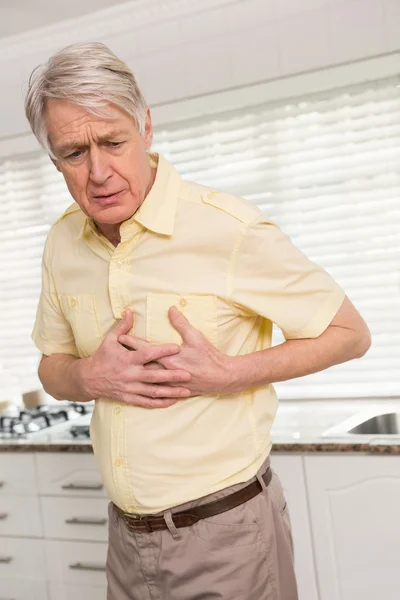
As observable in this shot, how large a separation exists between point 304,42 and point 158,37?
62 centimetres

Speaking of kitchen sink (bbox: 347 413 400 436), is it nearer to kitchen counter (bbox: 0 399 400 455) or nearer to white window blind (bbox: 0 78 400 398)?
kitchen counter (bbox: 0 399 400 455)

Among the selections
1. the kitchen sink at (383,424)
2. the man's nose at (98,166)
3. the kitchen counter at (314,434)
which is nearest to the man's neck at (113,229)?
the man's nose at (98,166)

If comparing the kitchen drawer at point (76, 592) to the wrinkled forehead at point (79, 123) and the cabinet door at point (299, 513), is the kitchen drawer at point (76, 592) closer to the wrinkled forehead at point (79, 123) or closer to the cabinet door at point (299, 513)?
the cabinet door at point (299, 513)

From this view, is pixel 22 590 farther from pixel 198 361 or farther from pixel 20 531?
pixel 198 361

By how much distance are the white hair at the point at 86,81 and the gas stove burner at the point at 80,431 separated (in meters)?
1.69

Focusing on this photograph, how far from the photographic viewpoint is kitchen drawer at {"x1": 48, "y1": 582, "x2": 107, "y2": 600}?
2.67 metres

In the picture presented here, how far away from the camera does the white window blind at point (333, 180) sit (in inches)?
110

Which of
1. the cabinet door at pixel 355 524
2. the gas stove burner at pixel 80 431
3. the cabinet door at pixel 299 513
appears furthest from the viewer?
the gas stove burner at pixel 80 431

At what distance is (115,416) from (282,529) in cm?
38

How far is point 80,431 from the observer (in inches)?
110

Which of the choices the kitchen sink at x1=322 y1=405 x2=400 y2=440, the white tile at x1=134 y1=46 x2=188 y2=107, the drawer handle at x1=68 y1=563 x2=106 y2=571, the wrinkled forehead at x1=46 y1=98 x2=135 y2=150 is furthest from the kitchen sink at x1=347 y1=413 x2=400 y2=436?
the wrinkled forehead at x1=46 y1=98 x2=135 y2=150

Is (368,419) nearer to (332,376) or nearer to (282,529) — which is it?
(332,376)

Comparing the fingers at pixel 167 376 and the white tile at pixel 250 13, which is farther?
the white tile at pixel 250 13

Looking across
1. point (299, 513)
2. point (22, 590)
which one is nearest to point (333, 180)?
point (299, 513)
